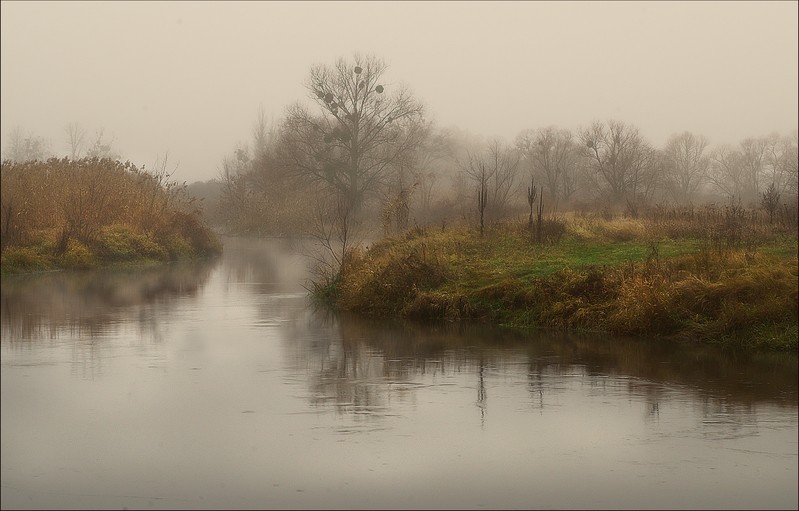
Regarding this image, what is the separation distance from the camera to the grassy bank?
18.1 m

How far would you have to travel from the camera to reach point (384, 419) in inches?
466

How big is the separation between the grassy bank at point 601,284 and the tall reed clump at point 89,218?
13970mm

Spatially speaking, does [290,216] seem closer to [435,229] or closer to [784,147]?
[435,229]

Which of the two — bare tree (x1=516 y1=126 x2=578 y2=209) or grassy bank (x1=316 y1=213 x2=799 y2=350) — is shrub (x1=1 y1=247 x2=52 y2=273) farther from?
Result: bare tree (x1=516 y1=126 x2=578 y2=209)

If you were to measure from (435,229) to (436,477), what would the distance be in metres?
25.0

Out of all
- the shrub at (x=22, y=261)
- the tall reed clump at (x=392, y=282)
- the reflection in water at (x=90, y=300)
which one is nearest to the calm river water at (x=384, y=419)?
the reflection in water at (x=90, y=300)

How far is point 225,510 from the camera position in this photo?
8.30 metres

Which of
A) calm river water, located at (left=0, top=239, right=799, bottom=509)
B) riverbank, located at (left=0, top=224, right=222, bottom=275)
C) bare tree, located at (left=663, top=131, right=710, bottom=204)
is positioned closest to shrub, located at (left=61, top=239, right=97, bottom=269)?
riverbank, located at (left=0, top=224, right=222, bottom=275)

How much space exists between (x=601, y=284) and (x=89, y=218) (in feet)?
85.1

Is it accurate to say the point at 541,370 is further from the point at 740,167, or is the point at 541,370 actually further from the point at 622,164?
the point at 740,167

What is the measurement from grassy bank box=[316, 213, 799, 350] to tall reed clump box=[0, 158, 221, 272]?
13970 millimetres

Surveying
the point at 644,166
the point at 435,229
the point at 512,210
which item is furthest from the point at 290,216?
the point at 435,229

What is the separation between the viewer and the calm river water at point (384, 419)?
29.1 feet

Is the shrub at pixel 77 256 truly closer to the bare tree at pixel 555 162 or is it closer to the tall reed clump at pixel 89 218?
the tall reed clump at pixel 89 218
